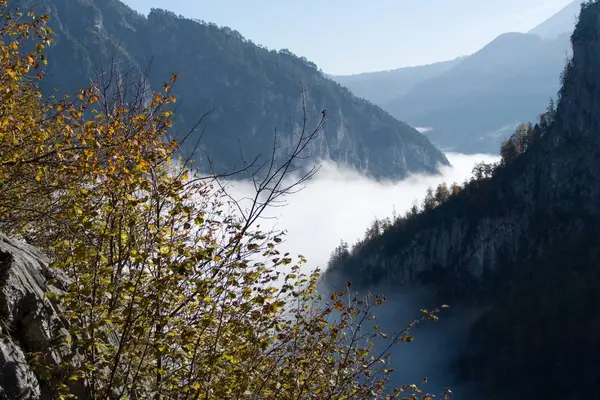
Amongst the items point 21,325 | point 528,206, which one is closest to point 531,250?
point 528,206

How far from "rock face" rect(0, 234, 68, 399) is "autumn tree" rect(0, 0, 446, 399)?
0.15 metres

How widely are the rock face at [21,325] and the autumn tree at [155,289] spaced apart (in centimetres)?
15

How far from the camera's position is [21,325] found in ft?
21.3

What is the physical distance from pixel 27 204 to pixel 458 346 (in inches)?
5955

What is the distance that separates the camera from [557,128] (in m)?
143

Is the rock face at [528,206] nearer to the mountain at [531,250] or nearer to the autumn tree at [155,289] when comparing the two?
the mountain at [531,250]

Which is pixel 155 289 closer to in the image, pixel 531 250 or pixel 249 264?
pixel 249 264

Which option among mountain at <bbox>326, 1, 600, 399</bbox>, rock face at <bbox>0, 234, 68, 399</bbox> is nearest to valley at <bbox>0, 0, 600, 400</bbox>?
rock face at <bbox>0, 234, 68, 399</bbox>

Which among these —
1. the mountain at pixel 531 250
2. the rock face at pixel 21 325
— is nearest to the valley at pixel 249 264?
the rock face at pixel 21 325

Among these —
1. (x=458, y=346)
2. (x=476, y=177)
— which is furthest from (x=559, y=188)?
(x=458, y=346)

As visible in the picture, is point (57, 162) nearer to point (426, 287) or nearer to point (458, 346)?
point (458, 346)

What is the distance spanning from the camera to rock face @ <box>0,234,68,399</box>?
19.5 ft

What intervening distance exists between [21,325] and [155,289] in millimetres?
1837

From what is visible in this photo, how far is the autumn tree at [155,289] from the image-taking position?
233 inches
